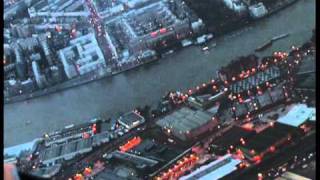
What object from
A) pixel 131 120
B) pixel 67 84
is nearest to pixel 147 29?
pixel 67 84

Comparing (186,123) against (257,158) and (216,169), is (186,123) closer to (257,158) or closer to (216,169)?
(216,169)

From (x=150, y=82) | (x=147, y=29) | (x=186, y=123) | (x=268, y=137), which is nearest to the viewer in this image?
(x=268, y=137)

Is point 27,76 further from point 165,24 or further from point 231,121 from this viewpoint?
point 231,121

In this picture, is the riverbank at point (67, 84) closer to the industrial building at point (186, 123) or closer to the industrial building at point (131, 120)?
the industrial building at point (131, 120)

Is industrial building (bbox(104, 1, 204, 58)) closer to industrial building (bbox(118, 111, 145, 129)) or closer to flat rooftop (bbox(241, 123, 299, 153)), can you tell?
industrial building (bbox(118, 111, 145, 129))

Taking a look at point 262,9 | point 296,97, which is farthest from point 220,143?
point 262,9

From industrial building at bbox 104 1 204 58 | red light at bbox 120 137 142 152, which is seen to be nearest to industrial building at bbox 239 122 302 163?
red light at bbox 120 137 142 152

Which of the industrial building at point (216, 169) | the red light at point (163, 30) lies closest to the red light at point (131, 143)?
the industrial building at point (216, 169)
